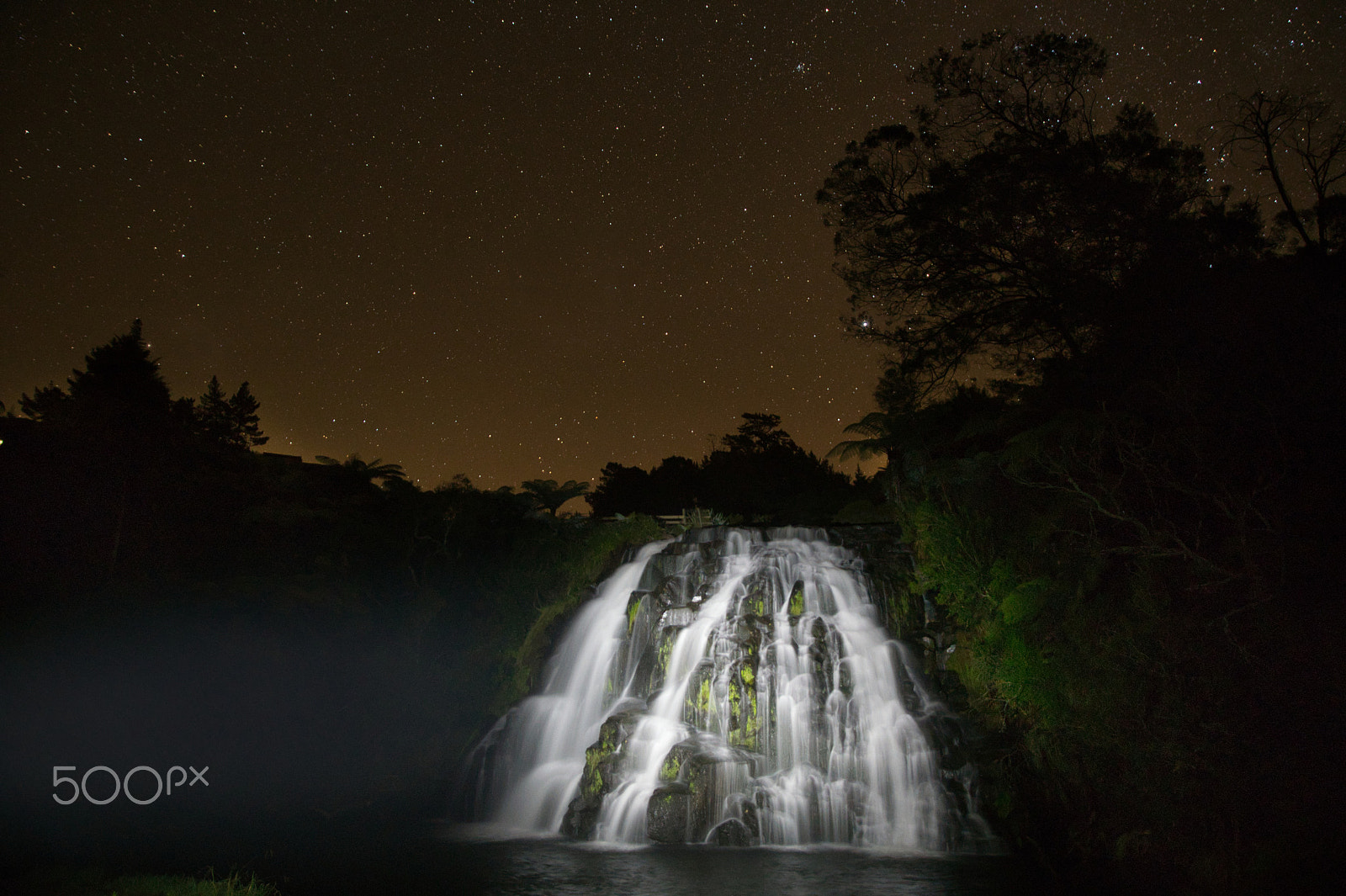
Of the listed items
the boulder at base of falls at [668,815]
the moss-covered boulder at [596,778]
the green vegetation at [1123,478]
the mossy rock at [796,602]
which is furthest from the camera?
the mossy rock at [796,602]

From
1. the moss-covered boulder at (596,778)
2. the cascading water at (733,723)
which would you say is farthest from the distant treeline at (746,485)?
the moss-covered boulder at (596,778)

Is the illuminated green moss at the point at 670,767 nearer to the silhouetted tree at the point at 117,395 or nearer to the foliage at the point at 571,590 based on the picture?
the foliage at the point at 571,590

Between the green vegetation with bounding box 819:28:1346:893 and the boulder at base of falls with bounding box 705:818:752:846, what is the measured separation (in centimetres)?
395

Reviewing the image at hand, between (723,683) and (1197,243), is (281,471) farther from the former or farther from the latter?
(1197,243)

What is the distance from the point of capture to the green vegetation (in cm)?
984

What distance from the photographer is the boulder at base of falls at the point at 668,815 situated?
43.6 ft

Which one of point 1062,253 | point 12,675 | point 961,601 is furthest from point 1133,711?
point 12,675

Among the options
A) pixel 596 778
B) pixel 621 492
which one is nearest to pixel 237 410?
pixel 621 492

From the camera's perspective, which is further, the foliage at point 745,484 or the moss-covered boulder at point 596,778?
the foliage at point 745,484

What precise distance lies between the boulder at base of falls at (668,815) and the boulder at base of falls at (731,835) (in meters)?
0.48

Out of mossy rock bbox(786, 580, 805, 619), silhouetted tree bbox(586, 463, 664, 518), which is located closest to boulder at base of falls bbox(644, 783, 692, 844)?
mossy rock bbox(786, 580, 805, 619)

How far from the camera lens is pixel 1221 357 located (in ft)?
36.4

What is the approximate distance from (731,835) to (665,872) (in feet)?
6.07

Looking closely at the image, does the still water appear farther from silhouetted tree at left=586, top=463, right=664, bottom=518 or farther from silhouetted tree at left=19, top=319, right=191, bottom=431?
silhouetted tree at left=586, top=463, right=664, bottom=518
